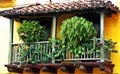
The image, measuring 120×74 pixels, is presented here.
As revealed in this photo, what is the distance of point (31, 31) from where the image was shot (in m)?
18.9

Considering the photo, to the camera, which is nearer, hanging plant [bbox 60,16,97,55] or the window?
hanging plant [bbox 60,16,97,55]

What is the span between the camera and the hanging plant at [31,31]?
18.9 metres

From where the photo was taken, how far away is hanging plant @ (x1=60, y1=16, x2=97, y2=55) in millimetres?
17672

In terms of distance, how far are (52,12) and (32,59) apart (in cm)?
201

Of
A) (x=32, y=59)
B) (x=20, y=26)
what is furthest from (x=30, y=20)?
(x=32, y=59)

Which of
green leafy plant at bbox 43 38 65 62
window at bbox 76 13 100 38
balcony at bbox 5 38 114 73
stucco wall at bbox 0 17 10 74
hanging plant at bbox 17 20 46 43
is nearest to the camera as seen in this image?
balcony at bbox 5 38 114 73

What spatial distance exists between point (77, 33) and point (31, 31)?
2.13 m

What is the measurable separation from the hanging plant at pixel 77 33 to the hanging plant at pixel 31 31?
4.36ft

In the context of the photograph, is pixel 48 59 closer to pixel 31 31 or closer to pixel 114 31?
pixel 31 31

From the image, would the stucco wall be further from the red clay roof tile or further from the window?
the window

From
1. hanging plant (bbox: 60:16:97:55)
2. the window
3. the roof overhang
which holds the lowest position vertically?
hanging plant (bbox: 60:16:97:55)

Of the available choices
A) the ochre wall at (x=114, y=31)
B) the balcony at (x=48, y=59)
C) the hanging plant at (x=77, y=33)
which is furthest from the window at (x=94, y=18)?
the balcony at (x=48, y=59)

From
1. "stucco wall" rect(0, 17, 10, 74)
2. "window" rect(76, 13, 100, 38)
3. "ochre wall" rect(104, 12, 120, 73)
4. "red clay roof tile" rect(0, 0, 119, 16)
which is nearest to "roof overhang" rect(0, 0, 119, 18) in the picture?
"red clay roof tile" rect(0, 0, 119, 16)

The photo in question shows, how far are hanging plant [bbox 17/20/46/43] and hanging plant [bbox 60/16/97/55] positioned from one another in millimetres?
1330
